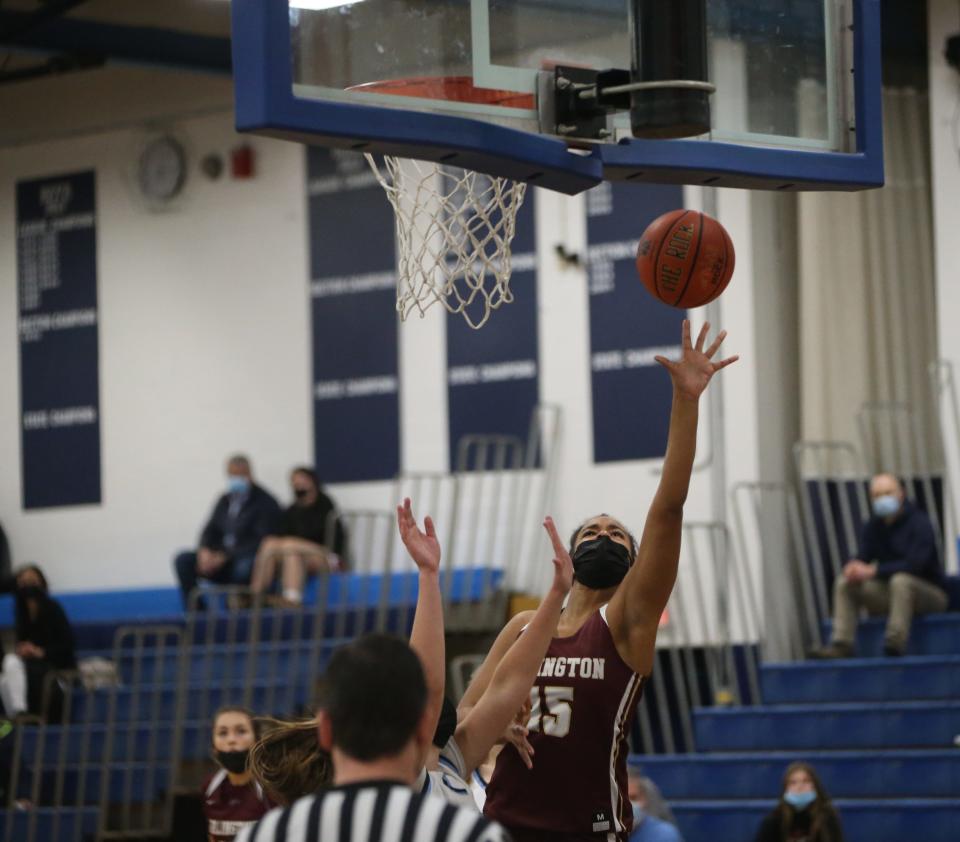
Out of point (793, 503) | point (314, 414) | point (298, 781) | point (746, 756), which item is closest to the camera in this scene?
point (298, 781)

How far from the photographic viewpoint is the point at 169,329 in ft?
48.8

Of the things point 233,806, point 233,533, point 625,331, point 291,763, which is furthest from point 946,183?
point 291,763

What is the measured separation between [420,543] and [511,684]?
40cm

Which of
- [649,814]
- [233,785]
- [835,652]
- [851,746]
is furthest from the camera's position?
[835,652]

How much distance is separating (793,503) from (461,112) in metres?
7.46

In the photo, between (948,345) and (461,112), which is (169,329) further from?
(461,112)

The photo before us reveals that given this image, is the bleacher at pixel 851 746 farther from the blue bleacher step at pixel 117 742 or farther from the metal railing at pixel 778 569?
the blue bleacher step at pixel 117 742

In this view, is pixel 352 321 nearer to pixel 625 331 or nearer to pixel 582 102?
pixel 625 331

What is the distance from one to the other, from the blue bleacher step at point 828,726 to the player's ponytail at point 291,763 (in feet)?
23.7

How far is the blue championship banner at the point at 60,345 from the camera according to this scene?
50.0ft

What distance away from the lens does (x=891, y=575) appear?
10844mm

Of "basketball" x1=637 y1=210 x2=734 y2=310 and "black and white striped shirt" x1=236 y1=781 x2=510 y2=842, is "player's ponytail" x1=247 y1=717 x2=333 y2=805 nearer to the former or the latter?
"black and white striped shirt" x1=236 y1=781 x2=510 y2=842

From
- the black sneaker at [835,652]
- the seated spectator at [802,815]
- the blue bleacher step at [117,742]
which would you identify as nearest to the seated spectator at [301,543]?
the blue bleacher step at [117,742]

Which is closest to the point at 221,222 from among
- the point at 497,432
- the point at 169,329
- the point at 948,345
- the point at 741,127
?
the point at 169,329
